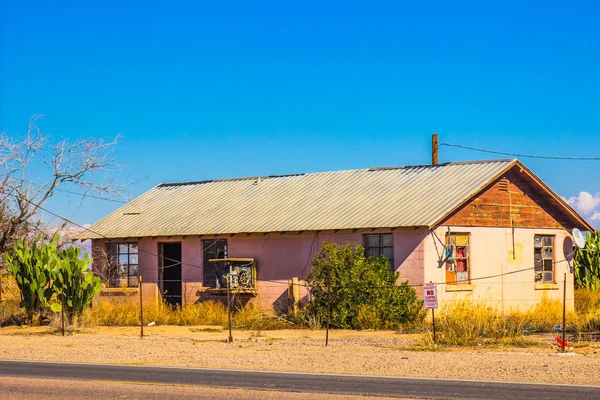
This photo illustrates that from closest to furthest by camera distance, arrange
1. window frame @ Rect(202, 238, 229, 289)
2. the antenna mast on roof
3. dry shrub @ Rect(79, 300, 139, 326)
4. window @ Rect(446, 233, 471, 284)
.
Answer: window @ Rect(446, 233, 471, 284) < dry shrub @ Rect(79, 300, 139, 326) < window frame @ Rect(202, 238, 229, 289) < the antenna mast on roof

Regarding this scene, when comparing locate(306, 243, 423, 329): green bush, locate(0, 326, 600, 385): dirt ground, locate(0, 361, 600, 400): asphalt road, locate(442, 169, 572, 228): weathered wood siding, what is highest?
locate(442, 169, 572, 228): weathered wood siding

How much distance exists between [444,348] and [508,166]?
31.8 ft

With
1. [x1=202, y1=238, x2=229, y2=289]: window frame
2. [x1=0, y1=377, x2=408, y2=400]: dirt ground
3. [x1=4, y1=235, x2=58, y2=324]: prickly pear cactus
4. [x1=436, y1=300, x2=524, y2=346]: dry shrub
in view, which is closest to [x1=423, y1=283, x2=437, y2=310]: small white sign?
[x1=436, y1=300, x2=524, y2=346]: dry shrub

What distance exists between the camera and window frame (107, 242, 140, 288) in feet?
105

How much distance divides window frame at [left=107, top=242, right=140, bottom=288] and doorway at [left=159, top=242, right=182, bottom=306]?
2.95 feet

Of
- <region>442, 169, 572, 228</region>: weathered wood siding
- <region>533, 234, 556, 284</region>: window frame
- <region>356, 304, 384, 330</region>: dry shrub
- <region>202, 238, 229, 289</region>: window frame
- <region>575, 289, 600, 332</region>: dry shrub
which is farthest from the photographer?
<region>202, 238, 229, 289</region>: window frame

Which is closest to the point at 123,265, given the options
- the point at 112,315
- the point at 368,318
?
the point at 112,315

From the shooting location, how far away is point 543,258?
98.8ft

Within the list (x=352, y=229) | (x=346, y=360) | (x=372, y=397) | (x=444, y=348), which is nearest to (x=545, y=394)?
(x=372, y=397)

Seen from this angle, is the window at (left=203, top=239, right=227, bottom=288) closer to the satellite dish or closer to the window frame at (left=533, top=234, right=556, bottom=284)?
the window frame at (left=533, top=234, right=556, bottom=284)

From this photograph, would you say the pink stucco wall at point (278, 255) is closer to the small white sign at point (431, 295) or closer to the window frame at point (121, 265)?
the window frame at point (121, 265)

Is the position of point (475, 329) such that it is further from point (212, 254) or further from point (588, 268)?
point (588, 268)

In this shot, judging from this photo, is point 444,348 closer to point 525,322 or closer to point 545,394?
point 525,322

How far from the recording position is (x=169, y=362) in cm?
1858
